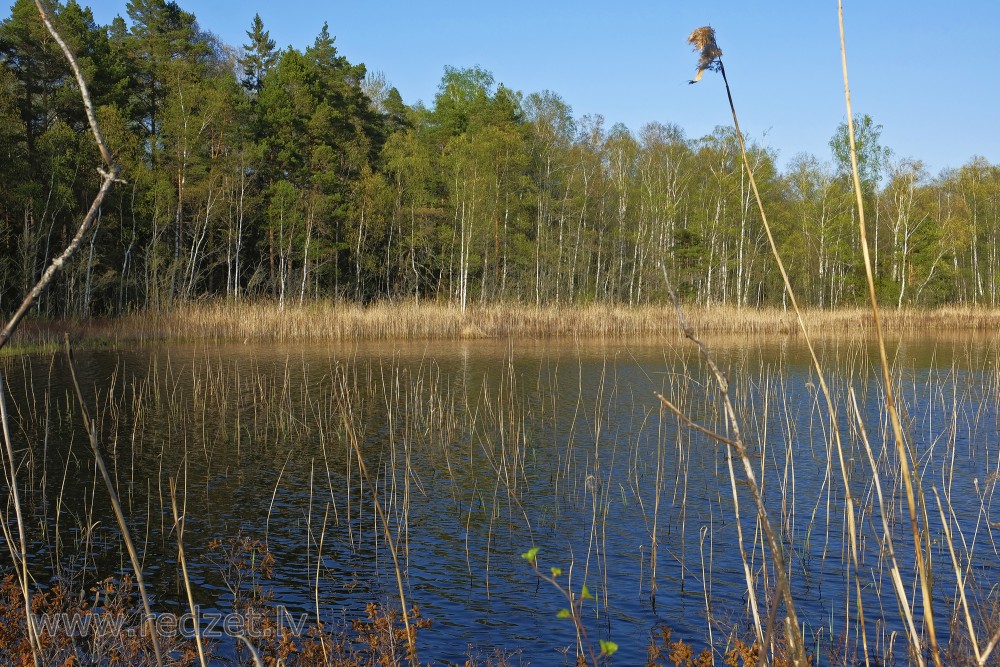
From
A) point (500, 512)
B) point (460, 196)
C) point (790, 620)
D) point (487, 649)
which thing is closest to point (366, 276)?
point (460, 196)

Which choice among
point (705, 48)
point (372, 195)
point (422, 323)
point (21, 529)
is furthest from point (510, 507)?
point (372, 195)

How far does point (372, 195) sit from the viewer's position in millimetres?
33938

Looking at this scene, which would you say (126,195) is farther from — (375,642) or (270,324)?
(375,642)

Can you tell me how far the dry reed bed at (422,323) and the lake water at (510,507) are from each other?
27.0 ft

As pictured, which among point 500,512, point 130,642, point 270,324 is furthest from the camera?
point 270,324

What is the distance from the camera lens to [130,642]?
3750mm

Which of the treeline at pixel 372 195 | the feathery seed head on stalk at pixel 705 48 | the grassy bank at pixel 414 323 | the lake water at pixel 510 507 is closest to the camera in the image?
the feathery seed head on stalk at pixel 705 48

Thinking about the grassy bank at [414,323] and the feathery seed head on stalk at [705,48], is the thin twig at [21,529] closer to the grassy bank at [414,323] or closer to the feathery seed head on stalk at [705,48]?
the feathery seed head on stalk at [705,48]

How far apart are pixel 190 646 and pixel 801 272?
41.9 meters

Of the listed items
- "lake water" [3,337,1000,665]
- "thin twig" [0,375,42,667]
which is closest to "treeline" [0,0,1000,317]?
"lake water" [3,337,1000,665]

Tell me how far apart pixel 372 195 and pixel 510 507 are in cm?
2795

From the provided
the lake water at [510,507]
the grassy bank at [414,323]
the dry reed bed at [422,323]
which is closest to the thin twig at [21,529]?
the lake water at [510,507]

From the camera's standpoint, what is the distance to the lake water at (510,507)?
5.24 m

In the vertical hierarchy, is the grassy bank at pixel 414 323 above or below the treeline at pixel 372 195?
below
